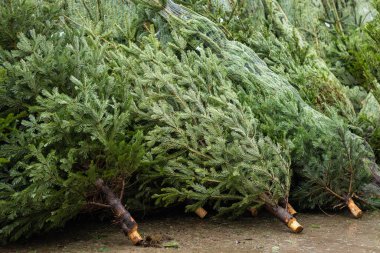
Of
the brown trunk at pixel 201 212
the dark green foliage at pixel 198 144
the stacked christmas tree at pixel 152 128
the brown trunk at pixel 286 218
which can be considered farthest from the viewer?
the brown trunk at pixel 201 212

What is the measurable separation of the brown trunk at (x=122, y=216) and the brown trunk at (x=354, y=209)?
2.75 m

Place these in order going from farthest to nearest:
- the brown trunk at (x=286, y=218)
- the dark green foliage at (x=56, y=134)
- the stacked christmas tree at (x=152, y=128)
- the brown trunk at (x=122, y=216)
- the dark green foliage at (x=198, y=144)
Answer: the brown trunk at (x=286, y=218) < the dark green foliage at (x=198, y=144) < the brown trunk at (x=122, y=216) < the stacked christmas tree at (x=152, y=128) < the dark green foliage at (x=56, y=134)

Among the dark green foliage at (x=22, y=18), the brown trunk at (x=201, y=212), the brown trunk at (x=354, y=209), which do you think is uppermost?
the dark green foliage at (x=22, y=18)

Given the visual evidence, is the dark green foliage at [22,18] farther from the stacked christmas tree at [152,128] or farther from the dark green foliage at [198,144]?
the dark green foliage at [198,144]

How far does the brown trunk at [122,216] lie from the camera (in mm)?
5738

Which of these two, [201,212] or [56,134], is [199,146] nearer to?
[201,212]

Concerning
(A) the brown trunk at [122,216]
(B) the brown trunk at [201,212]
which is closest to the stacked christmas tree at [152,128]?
(A) the brown trunk at [122,216]

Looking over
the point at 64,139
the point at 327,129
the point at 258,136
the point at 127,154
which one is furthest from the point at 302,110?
the point at 64,139

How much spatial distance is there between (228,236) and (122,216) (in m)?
1.18

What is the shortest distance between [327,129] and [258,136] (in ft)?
3.34

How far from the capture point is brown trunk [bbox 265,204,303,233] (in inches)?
247

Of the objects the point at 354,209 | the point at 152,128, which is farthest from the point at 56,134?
the point at 354,209

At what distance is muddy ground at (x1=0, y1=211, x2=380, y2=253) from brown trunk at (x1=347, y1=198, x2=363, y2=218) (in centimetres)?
7

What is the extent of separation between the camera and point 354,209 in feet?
22.9
